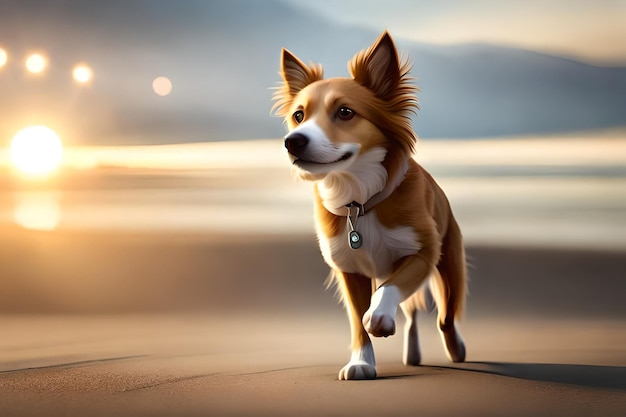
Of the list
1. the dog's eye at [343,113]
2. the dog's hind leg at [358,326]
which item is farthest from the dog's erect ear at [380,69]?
the dog's hind leg at [358,326]

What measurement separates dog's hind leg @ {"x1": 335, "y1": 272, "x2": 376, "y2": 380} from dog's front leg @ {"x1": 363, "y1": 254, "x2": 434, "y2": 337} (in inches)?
6.8

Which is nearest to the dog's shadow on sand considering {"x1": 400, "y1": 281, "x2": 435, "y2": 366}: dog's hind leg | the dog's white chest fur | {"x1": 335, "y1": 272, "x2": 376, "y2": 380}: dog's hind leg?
{"x1": 400, "y1": 281, "x2": 435, "y2": 366}: dog's hind leg

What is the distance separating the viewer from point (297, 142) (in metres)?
2.42

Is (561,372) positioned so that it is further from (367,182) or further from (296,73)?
(296,73)

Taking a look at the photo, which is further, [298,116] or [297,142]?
[298,116]

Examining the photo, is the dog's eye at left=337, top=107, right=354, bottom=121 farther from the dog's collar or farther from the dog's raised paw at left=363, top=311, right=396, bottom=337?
the dog's raised paw at left=363, top=311, right=396, bottom=337

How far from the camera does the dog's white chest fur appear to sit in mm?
2590

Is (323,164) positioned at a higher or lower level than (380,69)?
lower

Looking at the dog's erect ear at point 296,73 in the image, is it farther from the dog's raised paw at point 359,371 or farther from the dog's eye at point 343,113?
the dog's raised paw at point 359,371

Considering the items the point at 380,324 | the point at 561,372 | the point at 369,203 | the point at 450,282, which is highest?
the point at 369,203

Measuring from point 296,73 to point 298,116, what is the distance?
0.19 meters

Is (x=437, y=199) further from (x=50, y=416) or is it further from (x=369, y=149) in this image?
(x=50, y=416)

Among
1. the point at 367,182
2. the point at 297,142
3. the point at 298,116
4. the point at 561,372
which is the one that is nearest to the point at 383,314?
the point at 367,182

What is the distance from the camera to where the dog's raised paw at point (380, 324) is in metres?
2.40
